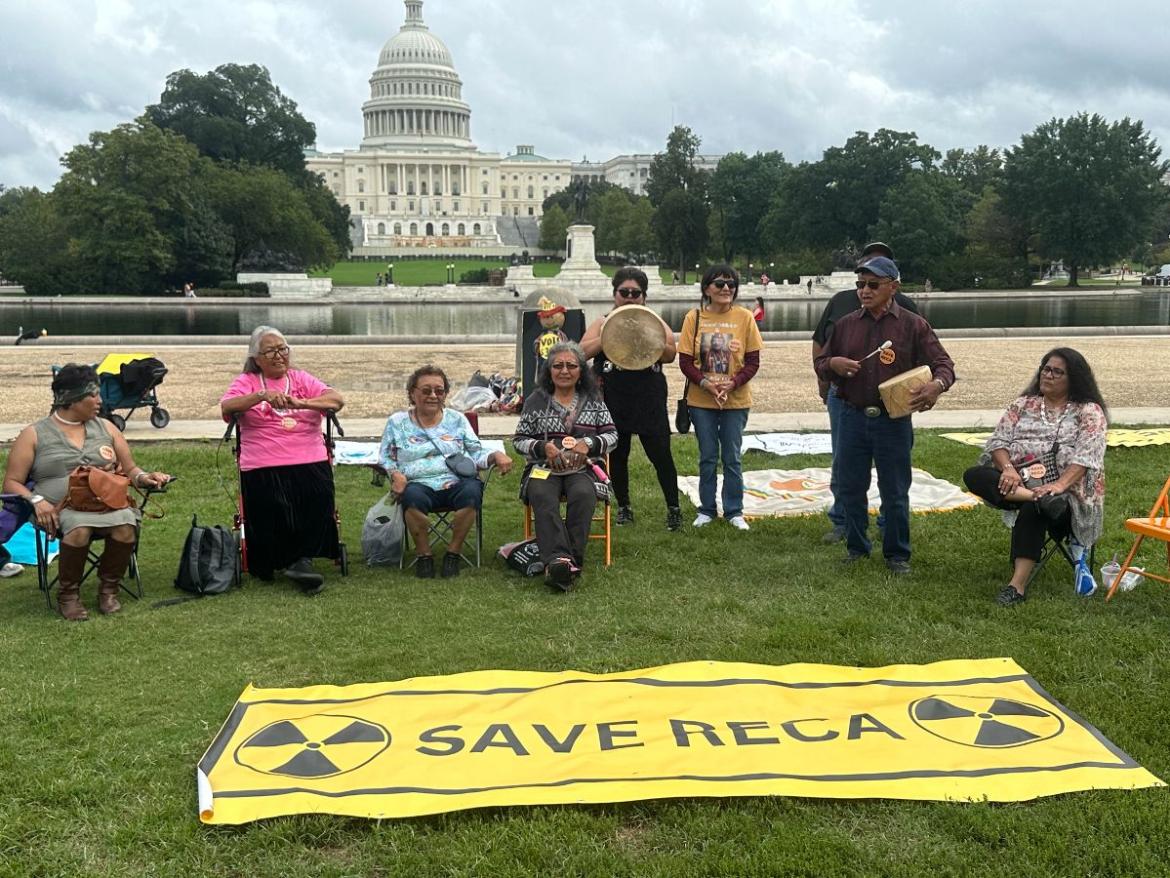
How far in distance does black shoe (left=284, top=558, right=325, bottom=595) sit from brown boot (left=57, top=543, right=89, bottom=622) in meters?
1.07

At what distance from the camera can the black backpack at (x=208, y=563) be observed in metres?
5.88

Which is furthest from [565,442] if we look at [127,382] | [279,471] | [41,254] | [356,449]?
[41,254]

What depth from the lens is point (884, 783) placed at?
3.61 metres

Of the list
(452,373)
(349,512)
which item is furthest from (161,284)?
(349,512)

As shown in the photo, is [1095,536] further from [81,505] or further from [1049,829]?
[81,505]

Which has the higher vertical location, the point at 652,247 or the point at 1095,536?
the point at 652,247

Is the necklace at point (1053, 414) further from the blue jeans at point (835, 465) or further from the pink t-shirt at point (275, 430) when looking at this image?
the pink t-shirt at point (275, 430)

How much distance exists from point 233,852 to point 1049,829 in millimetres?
2574

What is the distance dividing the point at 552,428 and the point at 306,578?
5.62ft

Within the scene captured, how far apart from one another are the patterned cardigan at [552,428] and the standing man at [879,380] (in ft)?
4.59

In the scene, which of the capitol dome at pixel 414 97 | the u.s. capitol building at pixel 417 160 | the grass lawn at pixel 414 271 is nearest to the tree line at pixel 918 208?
the grass lawn at pixel 414 271

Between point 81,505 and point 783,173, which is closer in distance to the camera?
point 81,505

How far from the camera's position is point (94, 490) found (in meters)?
5.49

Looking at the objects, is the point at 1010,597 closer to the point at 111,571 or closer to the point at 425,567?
the point at 425,567
